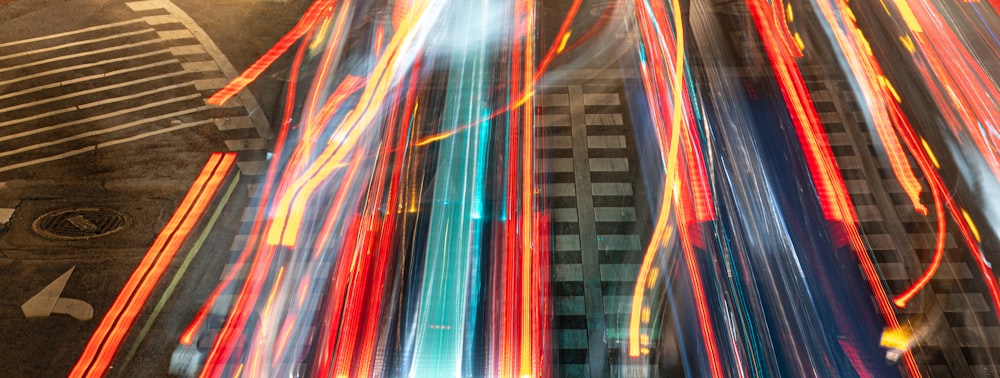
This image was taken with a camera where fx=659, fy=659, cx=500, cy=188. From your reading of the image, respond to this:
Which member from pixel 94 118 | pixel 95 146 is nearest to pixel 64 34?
pixel 94 118

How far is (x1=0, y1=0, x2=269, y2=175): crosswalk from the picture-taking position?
519 cm

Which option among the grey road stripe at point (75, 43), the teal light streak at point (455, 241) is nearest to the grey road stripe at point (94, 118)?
the grey road stripe at point (75, 43)

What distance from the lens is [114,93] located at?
573 centimetres

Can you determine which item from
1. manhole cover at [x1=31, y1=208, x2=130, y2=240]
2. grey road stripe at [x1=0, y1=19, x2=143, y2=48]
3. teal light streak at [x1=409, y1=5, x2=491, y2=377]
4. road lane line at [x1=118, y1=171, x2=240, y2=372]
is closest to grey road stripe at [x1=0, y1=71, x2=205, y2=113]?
grey road stripe at [x1=0, y1=19, x2=143, y2=48]

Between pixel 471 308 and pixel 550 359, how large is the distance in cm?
52

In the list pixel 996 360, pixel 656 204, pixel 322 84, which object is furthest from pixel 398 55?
pixel 996 360

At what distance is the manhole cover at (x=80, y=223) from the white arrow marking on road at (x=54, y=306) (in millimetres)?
527

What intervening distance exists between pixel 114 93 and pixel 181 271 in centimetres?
247

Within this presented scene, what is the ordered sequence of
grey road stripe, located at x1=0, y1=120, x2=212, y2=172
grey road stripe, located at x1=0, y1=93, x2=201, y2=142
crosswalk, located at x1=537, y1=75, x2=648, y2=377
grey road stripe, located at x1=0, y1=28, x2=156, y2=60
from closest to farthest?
1. crosswalk, located at x1=537, y1=75, x2=648, y2=377
2. grey road stripe, located at x1=0, y1=120, x2=212, y2=172
3. grey road stripe, located at x1=0, y1=93, x2=201, y2=142
4. grey road stripe, located at x1=0, y1=28, x2=156, y2=60

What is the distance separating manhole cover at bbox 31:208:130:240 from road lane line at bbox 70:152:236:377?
399 millimetres

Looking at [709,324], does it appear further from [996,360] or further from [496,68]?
A: [496,68]

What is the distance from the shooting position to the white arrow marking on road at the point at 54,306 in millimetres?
3910

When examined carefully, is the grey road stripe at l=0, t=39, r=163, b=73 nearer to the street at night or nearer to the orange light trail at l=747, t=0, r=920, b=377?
the street at night

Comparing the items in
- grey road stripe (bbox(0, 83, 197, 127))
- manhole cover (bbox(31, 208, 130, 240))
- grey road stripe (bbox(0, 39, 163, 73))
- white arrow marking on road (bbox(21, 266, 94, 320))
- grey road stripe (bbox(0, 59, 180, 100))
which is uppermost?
grey road stripe (bbox(0, 39, 163, 73))
